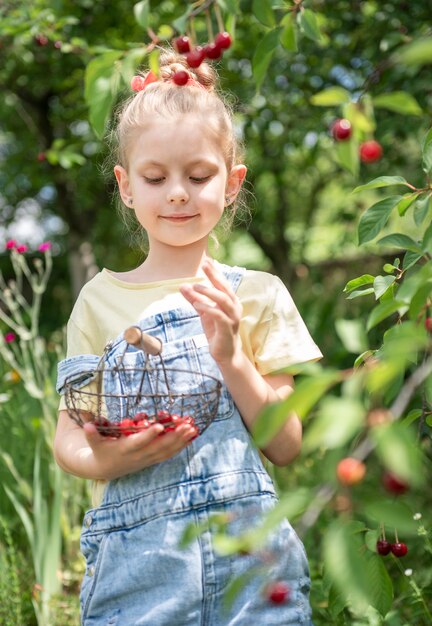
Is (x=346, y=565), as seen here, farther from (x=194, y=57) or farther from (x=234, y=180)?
(x=234, y=180)

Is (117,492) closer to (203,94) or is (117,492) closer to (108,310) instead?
(108,310)

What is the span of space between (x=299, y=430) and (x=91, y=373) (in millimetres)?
450

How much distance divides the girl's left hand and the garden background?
0.63ft

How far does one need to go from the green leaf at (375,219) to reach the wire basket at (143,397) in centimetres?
39

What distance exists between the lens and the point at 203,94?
5.83 feet

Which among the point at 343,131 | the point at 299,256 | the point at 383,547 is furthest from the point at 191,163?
the point at 299,256

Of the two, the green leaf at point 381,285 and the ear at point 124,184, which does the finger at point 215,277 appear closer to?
the green leaf at point 381,285

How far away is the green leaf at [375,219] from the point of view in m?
1.50

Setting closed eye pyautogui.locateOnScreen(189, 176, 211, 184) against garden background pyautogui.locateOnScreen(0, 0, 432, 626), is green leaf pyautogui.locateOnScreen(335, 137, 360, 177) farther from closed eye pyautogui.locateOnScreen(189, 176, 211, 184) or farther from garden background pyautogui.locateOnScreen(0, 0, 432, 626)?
closed eye pyautogui.locateOnScreen(189, 176, 211, 184)

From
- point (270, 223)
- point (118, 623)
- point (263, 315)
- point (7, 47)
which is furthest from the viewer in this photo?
point (270, 223)

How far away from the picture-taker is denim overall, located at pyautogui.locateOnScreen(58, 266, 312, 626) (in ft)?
5.14

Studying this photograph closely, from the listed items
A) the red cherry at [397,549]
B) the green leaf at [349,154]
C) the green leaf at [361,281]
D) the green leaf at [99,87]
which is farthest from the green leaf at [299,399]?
the red cherry at [397,549]

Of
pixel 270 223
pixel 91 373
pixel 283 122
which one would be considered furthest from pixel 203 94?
pixel 270 223

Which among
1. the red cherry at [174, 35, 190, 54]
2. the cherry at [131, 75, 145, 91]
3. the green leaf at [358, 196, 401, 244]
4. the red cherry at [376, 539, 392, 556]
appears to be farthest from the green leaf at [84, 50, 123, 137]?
the red cherry at [376, 539, 392, 556]
